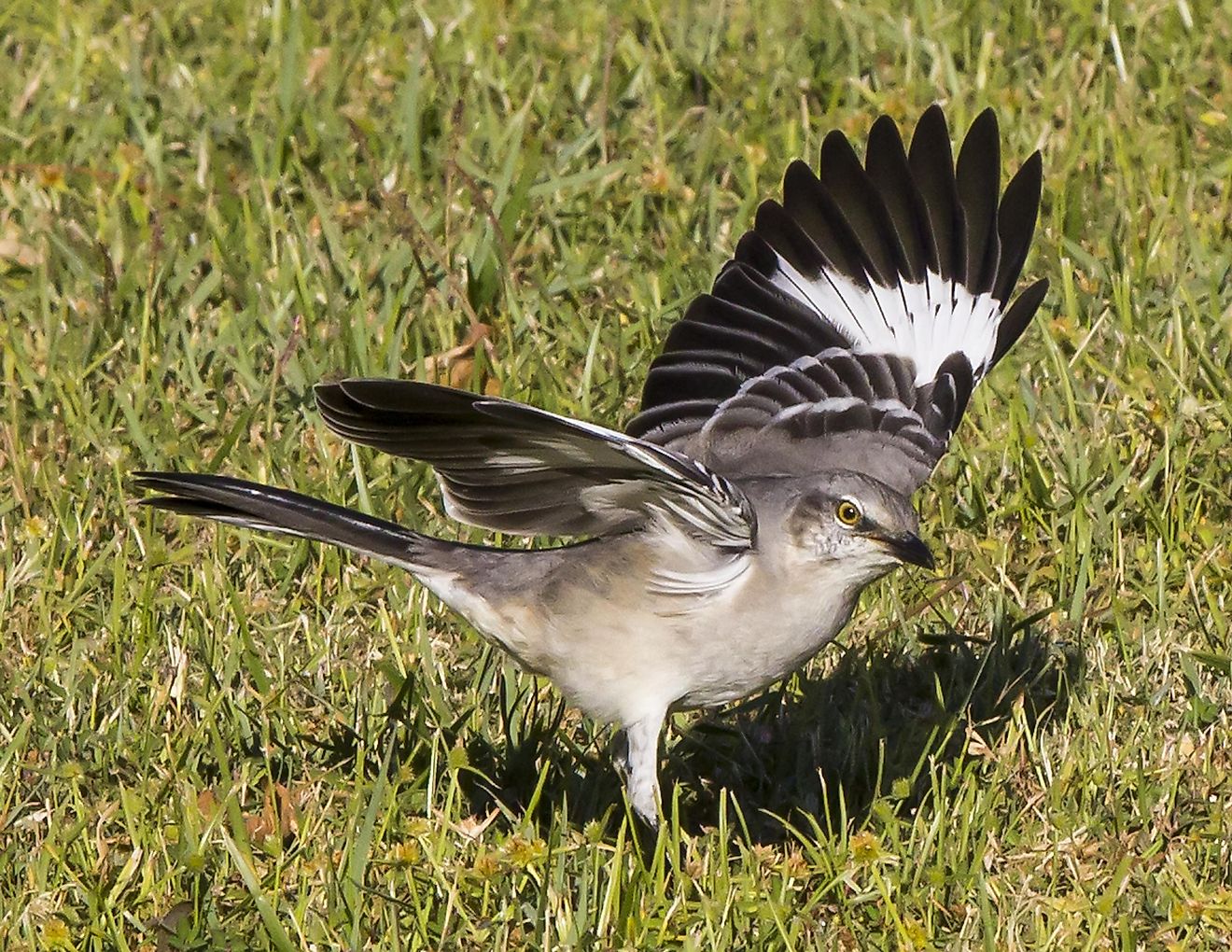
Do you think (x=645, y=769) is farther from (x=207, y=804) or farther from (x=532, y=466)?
(x=207, y=804)

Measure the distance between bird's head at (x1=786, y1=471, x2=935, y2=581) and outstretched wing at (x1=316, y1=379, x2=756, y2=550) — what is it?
15cm

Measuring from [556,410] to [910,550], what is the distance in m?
2.07

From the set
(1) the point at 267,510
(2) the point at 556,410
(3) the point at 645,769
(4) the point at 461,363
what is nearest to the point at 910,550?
(3) the point at 645,769

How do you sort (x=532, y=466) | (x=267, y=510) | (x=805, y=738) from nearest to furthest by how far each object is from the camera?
1. (x=532, y=466)
2. (x=267, y=510)
3. (x=805, y=738)

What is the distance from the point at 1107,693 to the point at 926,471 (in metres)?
0.75

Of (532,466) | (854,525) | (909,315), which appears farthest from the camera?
(909,315)

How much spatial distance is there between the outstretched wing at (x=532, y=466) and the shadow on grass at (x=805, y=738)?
0.67 metres

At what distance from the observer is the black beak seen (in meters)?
4.52

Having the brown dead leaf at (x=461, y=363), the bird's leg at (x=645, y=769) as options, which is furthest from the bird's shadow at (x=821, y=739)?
the brown dead leaf at (x=461, y=363)

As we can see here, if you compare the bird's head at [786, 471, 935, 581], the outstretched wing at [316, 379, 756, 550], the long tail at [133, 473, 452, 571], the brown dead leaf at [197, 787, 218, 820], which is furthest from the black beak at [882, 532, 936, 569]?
the brown dead leaf at [197, 787, 218, 820]

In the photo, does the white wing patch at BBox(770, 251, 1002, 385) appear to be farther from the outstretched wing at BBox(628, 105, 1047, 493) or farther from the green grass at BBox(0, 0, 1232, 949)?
the green grass at BBox(0, 0, 1232, 949)

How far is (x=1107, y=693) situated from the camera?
539 centimetres

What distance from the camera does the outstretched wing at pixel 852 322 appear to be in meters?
5.39

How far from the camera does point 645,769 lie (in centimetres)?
487
